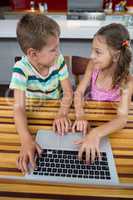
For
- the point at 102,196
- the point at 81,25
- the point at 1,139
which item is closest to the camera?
the point at 102,196

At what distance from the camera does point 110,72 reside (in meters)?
1.59

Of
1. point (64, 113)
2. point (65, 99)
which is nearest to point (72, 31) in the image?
point (65, 99)

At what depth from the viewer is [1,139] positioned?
1.00 m

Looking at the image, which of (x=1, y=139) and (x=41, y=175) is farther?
(x=1, y=139)

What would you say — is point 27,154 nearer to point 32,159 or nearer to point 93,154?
point 32,159

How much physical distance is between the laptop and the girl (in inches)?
8.5

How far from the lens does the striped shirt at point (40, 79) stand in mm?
1346

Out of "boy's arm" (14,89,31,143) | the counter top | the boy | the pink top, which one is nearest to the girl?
the pink top

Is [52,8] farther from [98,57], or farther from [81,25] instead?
[98,57]

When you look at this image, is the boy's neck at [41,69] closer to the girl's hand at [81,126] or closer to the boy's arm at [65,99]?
the boy's arm at [65,99]

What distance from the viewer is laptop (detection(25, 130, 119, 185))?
80 centimetres

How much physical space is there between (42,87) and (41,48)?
27 centimetres

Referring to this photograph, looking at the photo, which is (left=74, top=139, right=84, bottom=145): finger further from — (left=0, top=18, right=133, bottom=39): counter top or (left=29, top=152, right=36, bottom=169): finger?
(left=0, top=18, right=133, bottom=39): counter top

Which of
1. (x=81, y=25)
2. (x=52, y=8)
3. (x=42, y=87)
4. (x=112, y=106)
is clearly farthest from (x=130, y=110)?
(x=52, y=8)
